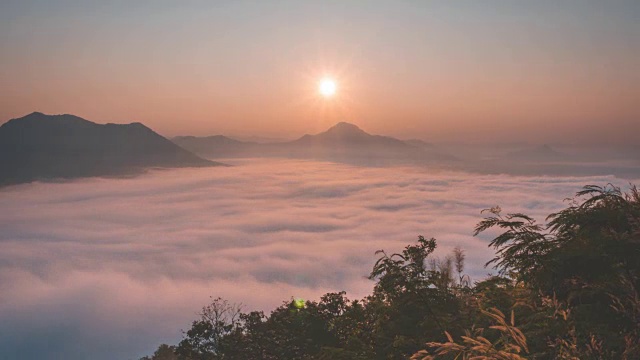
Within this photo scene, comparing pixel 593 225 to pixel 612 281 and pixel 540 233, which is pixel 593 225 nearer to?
pixel 540 233

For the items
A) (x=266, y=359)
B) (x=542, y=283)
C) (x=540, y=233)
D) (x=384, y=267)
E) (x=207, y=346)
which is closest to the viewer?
(x=542, y=283)

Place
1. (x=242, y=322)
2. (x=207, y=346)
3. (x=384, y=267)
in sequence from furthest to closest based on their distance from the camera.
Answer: (x=242, y=322) → (x=207, y=346) → (x=384, y=267)

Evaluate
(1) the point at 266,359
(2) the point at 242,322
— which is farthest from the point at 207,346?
(1) the point at 266,359

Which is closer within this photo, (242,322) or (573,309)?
(573,309)

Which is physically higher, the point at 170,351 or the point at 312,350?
the point at 312,350

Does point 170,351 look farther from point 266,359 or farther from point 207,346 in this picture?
point 266,359

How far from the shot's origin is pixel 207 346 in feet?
161

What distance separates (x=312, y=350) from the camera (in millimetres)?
39281

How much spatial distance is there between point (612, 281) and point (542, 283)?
1486 millimetres

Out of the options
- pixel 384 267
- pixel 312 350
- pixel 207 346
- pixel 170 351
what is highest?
pixel 384 267

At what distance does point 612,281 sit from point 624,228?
6.91ft

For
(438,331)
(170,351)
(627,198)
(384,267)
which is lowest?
(170,351)

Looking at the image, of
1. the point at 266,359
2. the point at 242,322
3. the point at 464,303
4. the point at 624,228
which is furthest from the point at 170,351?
the point at 624,228

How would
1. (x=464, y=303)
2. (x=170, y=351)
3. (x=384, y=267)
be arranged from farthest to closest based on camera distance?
(x=170, y=351)
(x=464, y=303)
(x=384, y=267)
